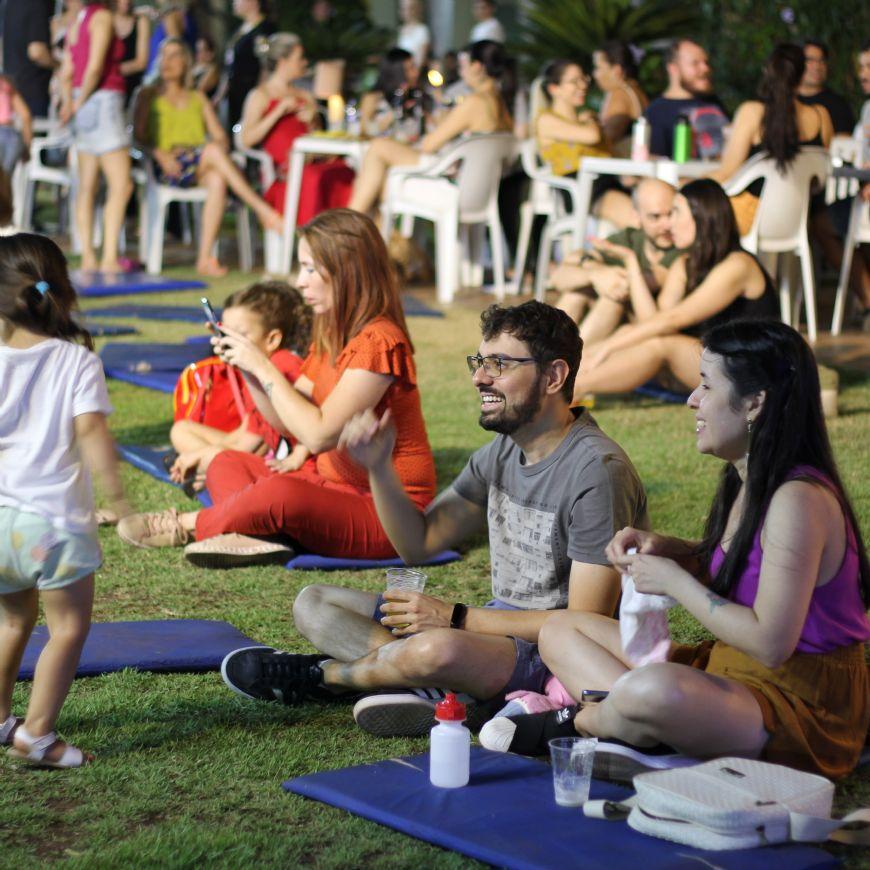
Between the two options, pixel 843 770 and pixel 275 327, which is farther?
pixel 275 327

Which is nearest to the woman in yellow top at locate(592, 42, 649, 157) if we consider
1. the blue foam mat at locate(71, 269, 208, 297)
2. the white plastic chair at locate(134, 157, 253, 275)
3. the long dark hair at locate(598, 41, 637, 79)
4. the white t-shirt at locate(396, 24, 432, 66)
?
the long dark hair at locate(598, 41, 637, 79)

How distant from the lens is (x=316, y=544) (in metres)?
4.61

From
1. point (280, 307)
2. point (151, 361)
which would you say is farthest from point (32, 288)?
point (151, 361)

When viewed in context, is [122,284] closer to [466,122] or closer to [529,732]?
[466,122]

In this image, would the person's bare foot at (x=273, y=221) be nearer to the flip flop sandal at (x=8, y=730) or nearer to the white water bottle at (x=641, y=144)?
Result: the white water bottle at (x=641, y=144)

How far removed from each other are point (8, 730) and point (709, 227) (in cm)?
418

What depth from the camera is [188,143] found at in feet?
38.6

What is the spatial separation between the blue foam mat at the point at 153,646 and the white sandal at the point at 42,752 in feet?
1.69

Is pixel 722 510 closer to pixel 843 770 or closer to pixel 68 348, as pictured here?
pixel 843 770

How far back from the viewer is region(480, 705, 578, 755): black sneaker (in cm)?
309

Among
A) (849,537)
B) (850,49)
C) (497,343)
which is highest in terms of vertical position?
(850,49)

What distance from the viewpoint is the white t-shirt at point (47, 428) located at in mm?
2967

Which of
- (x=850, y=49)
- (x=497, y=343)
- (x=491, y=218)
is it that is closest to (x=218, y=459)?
(x=497, y=343)

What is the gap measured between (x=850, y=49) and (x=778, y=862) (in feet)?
37.1
